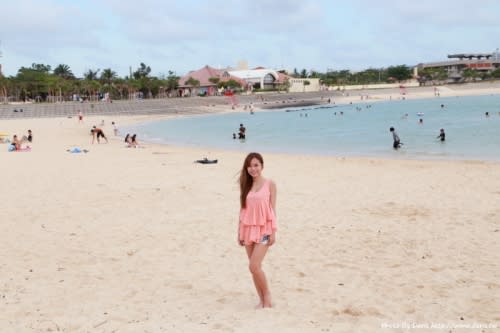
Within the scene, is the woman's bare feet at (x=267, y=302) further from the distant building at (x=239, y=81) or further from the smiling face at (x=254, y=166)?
the distant building at (x=239, y=81)

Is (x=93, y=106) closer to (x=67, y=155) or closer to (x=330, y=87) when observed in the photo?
(x=67, y=155)

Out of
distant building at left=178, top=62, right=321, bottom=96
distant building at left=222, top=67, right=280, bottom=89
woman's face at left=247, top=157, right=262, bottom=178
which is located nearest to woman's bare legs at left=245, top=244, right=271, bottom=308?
woman's face at left=247, top=157, right=262, bottom=178

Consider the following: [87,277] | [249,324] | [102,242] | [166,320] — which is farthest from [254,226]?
[102,242]

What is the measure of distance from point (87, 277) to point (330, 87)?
15713cm

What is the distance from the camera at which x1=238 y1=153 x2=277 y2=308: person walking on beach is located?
5090mm

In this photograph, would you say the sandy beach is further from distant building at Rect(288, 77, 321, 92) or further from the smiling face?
distant building at Rect(288, 77, 321, 92)

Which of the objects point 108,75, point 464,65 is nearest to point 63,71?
point 108,75

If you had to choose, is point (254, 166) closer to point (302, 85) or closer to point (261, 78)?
point (261, 78)

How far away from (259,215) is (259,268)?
575mm

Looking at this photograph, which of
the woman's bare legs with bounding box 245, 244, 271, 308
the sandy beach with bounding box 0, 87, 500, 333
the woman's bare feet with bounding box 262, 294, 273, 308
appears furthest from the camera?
the woman's bare feet with bounding box 262, 294, 273, 308

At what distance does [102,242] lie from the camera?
8.52 m

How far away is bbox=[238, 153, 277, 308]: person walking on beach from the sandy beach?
81 cm

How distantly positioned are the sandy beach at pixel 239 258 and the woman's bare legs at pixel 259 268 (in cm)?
17

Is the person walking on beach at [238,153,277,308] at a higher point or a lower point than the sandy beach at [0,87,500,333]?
higher
